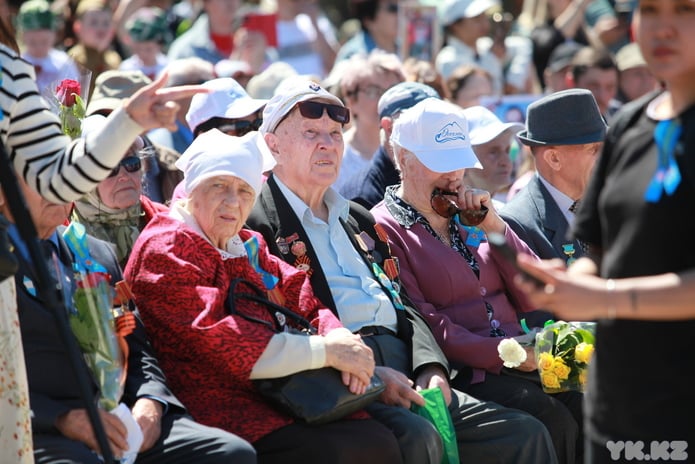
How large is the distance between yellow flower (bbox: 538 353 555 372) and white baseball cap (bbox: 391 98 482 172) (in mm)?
1059

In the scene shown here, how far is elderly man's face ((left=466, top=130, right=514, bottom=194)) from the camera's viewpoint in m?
6.76

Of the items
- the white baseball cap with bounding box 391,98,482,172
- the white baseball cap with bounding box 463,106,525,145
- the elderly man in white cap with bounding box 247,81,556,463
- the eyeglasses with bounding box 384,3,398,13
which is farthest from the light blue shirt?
the eyeglasses with bounding box 384,3,398,13

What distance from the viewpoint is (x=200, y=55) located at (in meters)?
9.72

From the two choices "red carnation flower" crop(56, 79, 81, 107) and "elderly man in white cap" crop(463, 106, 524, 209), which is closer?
"red carnation flower" crop(56, 79, 81, 107)

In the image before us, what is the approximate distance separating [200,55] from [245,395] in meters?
6.10

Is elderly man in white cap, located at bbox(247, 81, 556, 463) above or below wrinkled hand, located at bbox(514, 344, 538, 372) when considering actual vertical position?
above

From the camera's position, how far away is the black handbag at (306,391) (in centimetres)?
405

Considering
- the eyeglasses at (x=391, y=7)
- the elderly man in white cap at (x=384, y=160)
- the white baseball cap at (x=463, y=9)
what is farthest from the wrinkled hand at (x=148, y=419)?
the white baseball cap at (x=463, y=9)

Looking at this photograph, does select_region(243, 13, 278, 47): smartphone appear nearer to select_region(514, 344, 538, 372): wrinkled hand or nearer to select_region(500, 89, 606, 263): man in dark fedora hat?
select_region(500, 89, 606, 263): man in dark fedora hat

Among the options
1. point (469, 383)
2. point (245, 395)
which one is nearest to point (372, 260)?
point (469, 383)

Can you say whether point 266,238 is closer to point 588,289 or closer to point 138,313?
point 138,313

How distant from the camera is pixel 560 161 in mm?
5746

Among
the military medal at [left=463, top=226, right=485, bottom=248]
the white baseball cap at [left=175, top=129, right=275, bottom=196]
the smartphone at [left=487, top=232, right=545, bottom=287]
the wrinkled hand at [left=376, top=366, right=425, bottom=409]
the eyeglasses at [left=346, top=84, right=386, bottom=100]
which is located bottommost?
the wrinkled hand at [left=376, top=366, right=425, bottom=409]

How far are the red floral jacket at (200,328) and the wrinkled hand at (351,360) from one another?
0.86 feet
